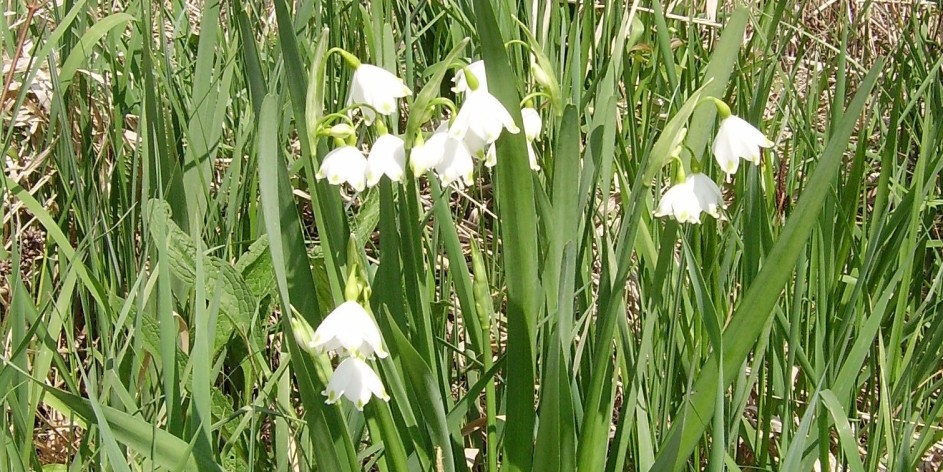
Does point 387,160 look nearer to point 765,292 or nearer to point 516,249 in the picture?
point 516,249

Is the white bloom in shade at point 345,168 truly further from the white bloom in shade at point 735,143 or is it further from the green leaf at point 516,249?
the white bloom in shade at point 735,143

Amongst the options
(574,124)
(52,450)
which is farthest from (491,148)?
(52,450)

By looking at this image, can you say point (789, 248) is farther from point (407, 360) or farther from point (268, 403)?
point (268, 403)

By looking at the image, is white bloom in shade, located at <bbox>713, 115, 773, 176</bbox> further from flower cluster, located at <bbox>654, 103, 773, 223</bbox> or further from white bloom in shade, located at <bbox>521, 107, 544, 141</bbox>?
white bloom in shade, located at <bbox>521, 107, 544, 141</bbox>

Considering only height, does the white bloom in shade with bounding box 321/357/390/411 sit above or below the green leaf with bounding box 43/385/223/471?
above

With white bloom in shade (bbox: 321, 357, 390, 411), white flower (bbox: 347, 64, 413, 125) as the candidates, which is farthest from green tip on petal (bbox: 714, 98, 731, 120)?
white bloom in shade (bbox: 321, 357, 390, 411)
